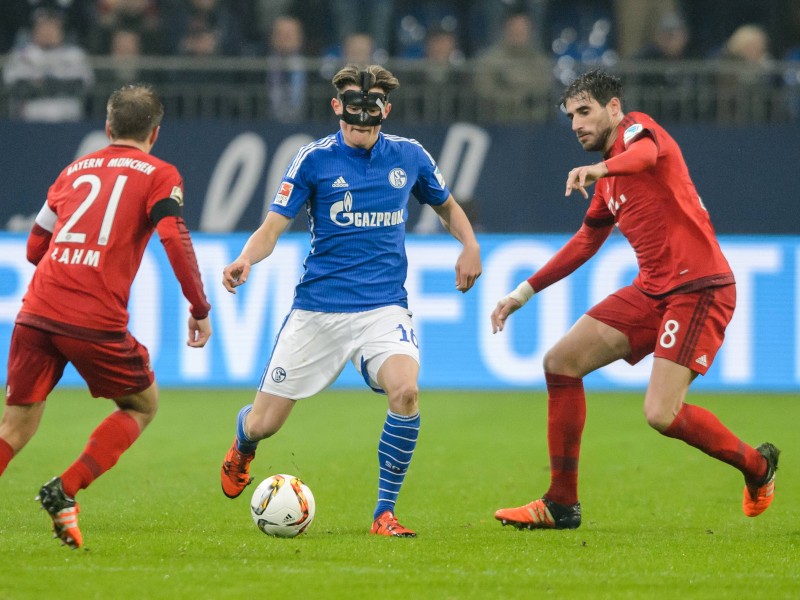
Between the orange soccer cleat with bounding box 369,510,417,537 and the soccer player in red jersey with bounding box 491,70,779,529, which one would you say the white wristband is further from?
the orange soccer cleat with bounding box 369,510,417,537

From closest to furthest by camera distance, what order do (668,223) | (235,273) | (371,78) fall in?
(235,273) → (371,78) → (668,223)

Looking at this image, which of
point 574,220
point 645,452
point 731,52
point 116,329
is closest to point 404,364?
point 116,329

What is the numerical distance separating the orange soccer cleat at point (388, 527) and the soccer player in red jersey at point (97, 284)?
1.26 meters

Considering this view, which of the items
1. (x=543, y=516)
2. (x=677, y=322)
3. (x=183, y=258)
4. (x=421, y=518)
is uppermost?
(x=183, y=258)

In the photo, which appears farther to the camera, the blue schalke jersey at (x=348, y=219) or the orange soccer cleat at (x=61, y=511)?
the blue schalke jersey at (x=348, y=219)

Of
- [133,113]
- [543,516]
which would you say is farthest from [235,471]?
[133,113]

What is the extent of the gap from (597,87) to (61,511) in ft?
10.6

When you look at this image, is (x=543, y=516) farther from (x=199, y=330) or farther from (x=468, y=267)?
(x=199, y=330)

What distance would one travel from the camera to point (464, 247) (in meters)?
6.64

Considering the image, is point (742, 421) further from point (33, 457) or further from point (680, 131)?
point (33, 457)

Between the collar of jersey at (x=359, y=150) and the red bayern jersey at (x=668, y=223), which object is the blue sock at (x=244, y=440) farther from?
the red bayern jersey at (x=668, y=223)

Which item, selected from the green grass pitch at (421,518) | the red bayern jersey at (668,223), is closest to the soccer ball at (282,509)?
the green grass pitch at (421,518)

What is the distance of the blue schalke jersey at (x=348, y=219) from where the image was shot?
6.54 m

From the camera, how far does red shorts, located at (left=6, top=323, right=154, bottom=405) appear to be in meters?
5.79
